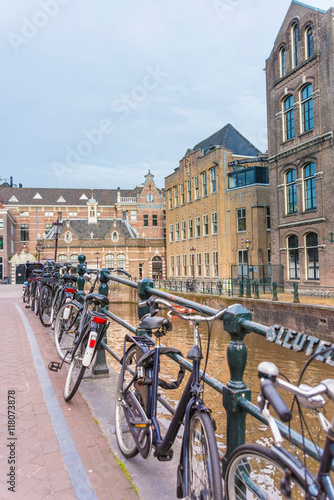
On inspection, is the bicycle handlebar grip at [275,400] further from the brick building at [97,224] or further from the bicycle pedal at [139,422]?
the brick building at [97,224]

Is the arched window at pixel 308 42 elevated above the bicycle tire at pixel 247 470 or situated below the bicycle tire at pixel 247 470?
above

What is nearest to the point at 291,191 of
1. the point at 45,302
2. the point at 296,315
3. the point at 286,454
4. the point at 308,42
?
the point at 308,42

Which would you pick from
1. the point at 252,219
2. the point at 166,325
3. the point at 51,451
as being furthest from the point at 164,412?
the point at 252,219

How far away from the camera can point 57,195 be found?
64.4m

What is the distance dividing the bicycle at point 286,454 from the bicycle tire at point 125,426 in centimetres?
117

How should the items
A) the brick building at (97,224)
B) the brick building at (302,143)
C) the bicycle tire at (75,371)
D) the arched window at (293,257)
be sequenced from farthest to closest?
the brick building at (97,224) < the arched window at (293,257) < the brick building at (302,143) < the bicycle tire at (75,371)

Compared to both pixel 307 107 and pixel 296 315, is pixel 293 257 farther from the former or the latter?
pixel 307 107

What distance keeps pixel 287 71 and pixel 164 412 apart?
842 inches

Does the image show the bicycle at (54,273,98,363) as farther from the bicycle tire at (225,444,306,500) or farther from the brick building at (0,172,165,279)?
the brick building at (0,172,165,279)

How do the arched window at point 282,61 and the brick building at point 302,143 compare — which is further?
the arched window at point 282,61

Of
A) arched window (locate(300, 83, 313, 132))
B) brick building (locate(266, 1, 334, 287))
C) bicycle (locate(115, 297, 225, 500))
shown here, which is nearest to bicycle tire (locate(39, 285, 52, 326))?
bicycle (locate(115, 297, 225, 500))

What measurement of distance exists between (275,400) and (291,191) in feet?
71.6

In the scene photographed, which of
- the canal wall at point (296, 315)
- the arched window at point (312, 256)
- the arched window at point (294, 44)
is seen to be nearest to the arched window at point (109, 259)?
the canal wall at point (296, 315)

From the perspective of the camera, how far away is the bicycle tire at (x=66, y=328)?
5012mm
